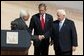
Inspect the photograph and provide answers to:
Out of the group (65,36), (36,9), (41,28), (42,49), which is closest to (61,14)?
(65,36)

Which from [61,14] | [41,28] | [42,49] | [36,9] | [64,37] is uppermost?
[36,9]

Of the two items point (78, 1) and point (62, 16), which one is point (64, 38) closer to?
point (62, 16)

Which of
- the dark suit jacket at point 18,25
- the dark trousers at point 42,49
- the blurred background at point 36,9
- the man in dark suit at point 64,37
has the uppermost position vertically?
the blurred background at point 36,9

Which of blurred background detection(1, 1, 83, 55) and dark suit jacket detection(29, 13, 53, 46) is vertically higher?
blurred background detection(1, 1, 83, 55)

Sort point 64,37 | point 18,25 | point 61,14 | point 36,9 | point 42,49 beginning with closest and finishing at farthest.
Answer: point 18,25
point 61,14
point 64,37
point 42,49
point 36,9

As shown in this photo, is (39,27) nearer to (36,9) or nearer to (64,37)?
(64,37)

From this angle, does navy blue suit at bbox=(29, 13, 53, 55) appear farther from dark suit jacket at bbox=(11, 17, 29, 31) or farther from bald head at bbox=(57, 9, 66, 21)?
dark suit jacket at bbox=(11, 17, 29, 31)

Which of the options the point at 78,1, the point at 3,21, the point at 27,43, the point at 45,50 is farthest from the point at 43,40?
the point at 78,1

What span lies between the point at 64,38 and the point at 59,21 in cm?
29

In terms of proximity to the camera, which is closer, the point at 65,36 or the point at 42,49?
the point at 65,36

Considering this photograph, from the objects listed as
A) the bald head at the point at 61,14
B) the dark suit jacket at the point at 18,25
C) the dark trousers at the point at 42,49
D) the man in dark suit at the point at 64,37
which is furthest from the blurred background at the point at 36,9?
the dark suit jacket at the point at 18,25

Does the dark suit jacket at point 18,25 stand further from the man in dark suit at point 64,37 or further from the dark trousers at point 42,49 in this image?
the dark trousers at point 42,49

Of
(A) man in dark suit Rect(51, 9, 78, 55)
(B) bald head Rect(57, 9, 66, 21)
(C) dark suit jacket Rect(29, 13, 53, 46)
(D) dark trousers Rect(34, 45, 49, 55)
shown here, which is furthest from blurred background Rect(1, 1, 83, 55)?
(B) bald head Rect(57, 9, 66, 21)

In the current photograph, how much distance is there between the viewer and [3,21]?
46.3ft
